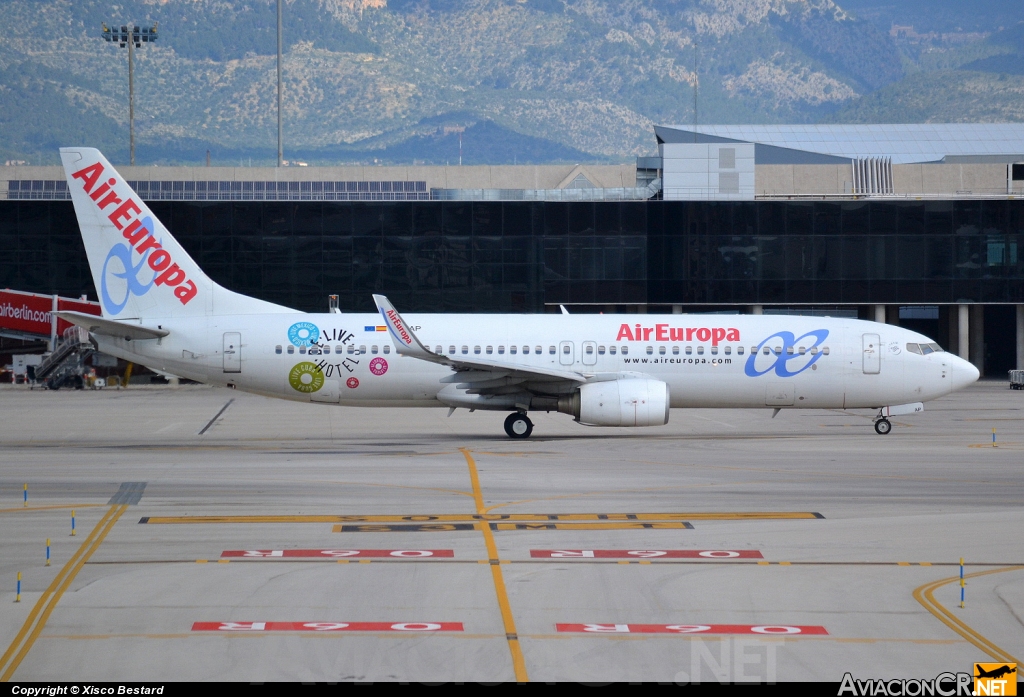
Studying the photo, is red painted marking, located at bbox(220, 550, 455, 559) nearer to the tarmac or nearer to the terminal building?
the tarmac

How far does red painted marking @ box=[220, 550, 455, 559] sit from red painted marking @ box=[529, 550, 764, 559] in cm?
150

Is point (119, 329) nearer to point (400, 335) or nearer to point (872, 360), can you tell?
point (400, 335)

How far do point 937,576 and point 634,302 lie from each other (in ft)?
170

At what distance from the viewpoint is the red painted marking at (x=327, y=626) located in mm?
13016

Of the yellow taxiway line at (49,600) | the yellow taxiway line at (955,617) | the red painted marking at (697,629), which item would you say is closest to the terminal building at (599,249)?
the yellow taxiway line at (49,600)

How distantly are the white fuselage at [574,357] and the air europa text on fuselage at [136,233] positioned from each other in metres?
1.16

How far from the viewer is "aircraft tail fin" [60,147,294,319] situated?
3516cm

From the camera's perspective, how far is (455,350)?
3622 cm

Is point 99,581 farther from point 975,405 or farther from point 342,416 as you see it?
point 975,405

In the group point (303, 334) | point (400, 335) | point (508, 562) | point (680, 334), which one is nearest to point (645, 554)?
point (508, 562)

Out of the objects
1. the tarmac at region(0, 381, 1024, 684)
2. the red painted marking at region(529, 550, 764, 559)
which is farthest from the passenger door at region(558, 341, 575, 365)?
the red painted marking at region(529, 550, 764, 559)

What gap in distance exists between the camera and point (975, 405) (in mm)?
51062

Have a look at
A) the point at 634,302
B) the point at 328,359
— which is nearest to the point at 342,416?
the point at 328,359

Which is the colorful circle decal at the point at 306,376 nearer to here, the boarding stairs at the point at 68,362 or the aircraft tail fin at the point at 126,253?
the aircraft tail fin at the point at 126,253
